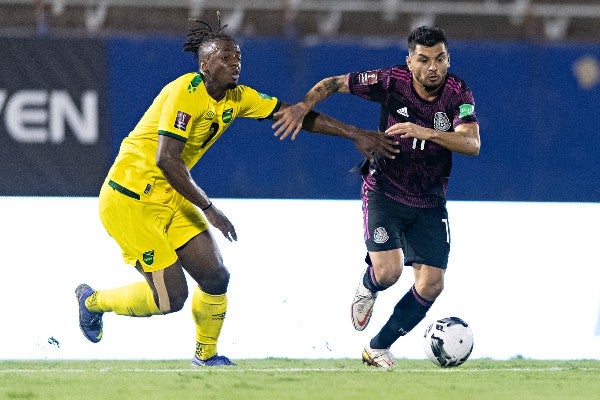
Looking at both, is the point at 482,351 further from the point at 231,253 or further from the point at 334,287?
the point at 231,253

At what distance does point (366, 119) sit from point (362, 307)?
5.78 metres

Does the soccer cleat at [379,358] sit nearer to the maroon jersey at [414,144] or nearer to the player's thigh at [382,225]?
the player's thigh at [382,225]

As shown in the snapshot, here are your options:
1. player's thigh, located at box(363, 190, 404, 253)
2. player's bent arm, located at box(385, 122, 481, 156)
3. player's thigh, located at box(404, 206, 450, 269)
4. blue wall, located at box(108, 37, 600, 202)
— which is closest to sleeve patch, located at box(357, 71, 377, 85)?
player's bent arm, located at box(385, 122, 481, 156)

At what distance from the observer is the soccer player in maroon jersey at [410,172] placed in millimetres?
7645

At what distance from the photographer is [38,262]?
9906mm

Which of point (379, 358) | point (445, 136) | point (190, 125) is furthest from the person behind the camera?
point (379, 358)

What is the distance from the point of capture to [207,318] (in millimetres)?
7582

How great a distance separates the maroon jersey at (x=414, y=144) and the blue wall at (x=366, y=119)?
552 centimetres

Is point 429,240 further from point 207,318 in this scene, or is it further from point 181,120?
point 181,120

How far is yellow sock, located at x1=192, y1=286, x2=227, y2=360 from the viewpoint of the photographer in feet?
24.9

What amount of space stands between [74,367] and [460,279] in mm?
3239

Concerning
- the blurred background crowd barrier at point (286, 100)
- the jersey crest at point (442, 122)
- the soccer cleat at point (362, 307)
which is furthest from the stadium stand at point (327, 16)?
the jersey crest at point (442, 122)

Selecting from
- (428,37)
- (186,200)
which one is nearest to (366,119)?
(428,37)

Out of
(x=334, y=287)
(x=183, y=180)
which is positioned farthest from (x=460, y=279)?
(x=183, y=180)
